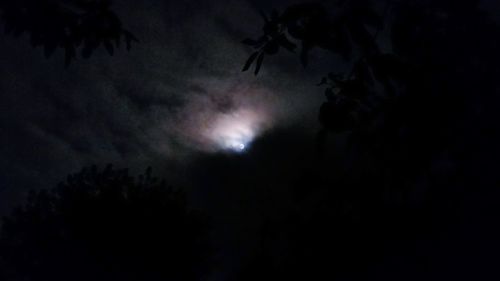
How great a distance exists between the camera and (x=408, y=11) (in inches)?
100

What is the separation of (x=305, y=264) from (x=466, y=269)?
13.7m

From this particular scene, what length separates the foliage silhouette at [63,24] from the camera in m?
3.33

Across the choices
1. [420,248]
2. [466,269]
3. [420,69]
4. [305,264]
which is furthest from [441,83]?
[420,248]

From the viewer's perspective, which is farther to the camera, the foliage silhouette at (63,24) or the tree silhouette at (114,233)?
the tree silhouette at (114,233)

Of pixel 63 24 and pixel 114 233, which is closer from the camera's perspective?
pixel 63 24

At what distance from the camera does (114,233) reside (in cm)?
3266

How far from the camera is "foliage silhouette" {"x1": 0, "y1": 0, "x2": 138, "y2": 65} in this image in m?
3.33

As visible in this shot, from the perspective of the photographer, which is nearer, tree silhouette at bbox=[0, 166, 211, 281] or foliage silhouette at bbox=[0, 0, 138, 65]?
foliage silhouette at bbox=[0, 0, 138, 65]

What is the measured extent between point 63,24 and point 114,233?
31.1m

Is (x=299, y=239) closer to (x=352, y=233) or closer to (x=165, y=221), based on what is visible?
(x=352, y=233)

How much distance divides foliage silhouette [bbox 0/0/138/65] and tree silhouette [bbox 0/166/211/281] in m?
30.7

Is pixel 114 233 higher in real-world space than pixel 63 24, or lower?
higher

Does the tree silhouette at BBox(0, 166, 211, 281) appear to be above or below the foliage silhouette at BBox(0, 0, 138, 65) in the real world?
above

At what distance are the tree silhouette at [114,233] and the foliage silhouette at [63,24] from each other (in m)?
30.7
